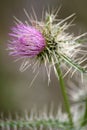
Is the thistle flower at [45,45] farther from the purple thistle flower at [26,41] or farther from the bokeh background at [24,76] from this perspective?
the bokeh background at [24,76]

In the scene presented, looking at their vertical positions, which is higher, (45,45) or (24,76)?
(45,45)

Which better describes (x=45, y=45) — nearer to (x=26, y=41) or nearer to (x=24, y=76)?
(x=26, y=41)

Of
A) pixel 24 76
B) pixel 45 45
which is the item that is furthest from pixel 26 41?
pixel 24 76

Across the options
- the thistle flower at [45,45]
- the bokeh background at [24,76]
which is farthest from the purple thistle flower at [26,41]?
the bokeh background at [24,76]

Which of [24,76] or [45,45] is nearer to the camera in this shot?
[45,45]

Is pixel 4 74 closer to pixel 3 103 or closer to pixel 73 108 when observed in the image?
pixel 3 103
